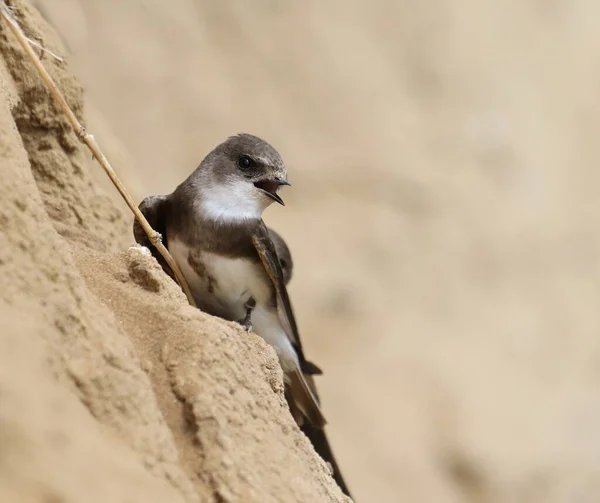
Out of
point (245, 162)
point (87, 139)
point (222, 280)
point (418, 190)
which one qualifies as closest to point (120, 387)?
point (87, 139)

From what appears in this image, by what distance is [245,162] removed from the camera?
9.51 feet

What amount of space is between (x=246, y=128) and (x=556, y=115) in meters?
2.47

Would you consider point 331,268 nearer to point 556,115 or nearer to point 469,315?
point 469,315

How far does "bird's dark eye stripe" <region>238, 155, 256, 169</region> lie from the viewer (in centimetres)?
289

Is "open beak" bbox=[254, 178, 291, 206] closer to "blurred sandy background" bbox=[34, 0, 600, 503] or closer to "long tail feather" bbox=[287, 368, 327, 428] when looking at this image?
"long tail feather" bbox=[287, 368, 327, 428]

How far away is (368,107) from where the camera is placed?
6988 millimetres

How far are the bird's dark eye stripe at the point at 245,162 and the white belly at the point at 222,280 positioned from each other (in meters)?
0.29

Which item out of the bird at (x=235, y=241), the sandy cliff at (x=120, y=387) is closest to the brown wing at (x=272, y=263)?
the bird at (x=235, y=241)

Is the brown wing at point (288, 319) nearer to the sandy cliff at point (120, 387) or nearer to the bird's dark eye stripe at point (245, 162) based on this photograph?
the bird's dark eye stripe at point (245, 162)

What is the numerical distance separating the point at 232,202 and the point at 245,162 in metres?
0.15

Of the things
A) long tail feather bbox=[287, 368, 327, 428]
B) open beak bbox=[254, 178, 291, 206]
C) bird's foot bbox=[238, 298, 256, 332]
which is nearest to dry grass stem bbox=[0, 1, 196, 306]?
bird's foot bbox=[238, 298, 256, 332]

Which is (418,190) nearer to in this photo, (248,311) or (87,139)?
(248,311)

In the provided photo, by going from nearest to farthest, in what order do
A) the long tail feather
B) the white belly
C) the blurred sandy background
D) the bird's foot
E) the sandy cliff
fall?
the sandy cliff
the white belly
the bird's foot
the long tail feather
the blurred sandy background

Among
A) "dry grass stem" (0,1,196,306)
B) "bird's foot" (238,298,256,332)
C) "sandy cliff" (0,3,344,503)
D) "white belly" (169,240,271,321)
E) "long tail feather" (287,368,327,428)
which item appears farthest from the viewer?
"long tail feather" (287,368,327,428)
